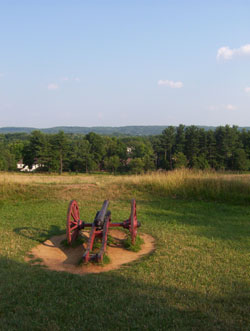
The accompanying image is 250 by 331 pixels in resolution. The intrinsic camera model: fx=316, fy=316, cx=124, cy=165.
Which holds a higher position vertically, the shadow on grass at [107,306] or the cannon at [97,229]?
the cannon at [97,229]

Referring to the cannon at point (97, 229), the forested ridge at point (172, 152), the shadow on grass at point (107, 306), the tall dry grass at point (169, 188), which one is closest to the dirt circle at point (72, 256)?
the cannon at point (97, 229)

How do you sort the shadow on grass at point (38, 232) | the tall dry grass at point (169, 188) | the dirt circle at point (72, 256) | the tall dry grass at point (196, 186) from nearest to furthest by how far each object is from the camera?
the dirt circle at point (72, 256) → the shadow on grass at point (38, 232) → the tall dry grass at point (196, 186) → the tall dry grass at point (169, 188)

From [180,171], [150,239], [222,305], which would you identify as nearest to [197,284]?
[222,305]

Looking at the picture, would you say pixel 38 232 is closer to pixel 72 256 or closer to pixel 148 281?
pixel 72 256

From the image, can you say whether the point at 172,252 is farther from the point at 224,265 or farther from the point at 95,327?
the point at 95,327

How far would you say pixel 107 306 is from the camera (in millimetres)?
3570

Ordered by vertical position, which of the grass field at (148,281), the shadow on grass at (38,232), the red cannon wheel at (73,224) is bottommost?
the shadow on grass at (38,232)

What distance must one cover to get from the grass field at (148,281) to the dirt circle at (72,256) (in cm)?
22

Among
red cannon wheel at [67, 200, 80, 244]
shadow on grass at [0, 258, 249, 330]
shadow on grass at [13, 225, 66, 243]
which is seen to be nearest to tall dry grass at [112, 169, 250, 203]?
shadow on grass at [13, 225, 66, 243]

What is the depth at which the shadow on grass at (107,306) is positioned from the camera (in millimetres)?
3219

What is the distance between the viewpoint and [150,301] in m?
3.69

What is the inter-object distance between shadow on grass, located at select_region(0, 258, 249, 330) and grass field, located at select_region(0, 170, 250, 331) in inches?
0.4

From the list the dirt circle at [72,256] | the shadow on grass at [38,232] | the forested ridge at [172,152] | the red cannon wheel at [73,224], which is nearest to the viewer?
the dirt circle at [72,256]

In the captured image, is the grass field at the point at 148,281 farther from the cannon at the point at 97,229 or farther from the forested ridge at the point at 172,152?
the forested ridge at the point at 172,152
